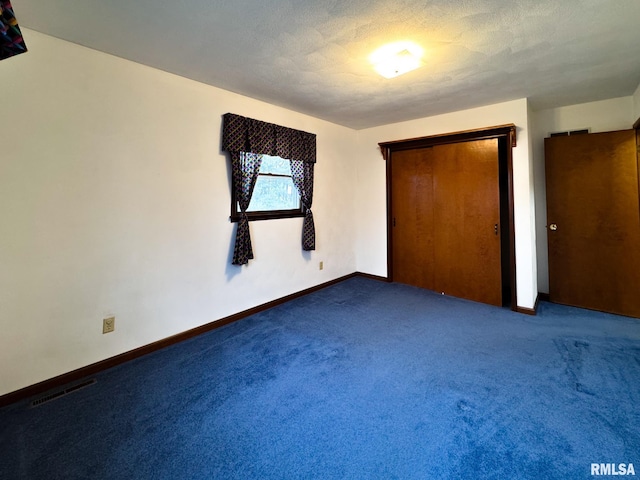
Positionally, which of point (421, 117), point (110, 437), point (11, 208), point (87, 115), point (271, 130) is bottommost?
point (110, 437)

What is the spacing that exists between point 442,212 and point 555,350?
2.06m

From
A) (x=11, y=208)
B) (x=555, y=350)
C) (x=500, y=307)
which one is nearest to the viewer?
(x=11, y=208)

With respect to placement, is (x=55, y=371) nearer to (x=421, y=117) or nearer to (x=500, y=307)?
(x=500, y=307)

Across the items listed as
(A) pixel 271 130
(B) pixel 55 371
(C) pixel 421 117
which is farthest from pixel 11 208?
(C) pixel 421 117

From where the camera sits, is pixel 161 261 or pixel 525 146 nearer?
pixel 161 261

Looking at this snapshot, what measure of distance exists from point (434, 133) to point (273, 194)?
241 cm

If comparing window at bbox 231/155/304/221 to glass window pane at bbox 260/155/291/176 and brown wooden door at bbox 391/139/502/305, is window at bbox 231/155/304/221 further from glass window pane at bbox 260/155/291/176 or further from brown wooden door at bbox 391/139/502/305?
brown wooden door at bbox 391/139/502/305

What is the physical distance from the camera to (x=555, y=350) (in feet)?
8.46

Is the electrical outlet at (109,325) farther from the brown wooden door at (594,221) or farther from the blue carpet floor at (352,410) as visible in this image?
the brown wooden door at (594,221)

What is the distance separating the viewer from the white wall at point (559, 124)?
3449 mm

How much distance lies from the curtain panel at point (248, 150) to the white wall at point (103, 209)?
0.13m

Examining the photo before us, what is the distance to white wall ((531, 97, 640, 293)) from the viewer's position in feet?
11.3

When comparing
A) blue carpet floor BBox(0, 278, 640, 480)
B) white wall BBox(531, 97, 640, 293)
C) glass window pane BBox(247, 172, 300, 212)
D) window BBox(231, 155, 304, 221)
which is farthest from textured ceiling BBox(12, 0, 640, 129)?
blue carpet floor BBox(0, 278, 640, 480)

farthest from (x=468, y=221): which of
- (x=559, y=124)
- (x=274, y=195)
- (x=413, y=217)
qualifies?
(x=274, y=195)
